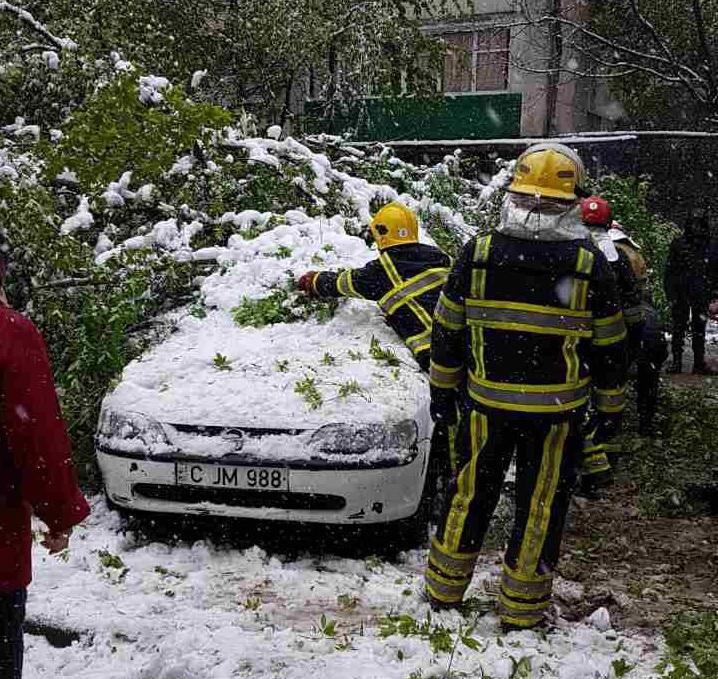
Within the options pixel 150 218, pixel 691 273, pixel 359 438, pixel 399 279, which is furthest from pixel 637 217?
pixel 359 438

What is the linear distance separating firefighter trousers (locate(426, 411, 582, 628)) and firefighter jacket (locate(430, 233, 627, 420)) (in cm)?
10

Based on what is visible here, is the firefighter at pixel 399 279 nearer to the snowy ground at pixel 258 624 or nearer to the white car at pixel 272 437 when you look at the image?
the white car at pixel 272 437

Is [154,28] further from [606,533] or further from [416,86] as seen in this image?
[606,533]

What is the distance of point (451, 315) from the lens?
3.63 m

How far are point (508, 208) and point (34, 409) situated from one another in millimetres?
2003

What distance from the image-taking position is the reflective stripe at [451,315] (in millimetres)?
3625

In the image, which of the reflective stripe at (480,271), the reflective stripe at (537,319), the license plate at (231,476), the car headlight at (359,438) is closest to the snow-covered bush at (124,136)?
the license plate at (231,476)

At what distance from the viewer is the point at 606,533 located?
5.18 meters

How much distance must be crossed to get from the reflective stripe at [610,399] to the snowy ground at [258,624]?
87 cm

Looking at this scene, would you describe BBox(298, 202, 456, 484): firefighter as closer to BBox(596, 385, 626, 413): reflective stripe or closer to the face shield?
BBox(596, 385, 626, 413): reflective stripe

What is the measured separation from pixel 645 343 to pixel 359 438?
348 centimetres

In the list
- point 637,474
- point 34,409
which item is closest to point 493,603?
point 34,409

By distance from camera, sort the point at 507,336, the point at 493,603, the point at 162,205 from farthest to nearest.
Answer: the point at 162,205 → the point at 493,603 → the point at 507,336

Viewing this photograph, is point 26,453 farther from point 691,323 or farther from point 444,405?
point 691,323
